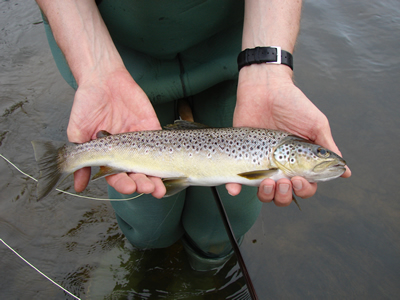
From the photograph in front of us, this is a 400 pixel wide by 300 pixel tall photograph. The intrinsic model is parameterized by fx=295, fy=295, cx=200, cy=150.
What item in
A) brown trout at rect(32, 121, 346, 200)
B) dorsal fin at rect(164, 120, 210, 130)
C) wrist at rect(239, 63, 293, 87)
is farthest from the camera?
dorsal fin at rect(164, 120, 210, 130)

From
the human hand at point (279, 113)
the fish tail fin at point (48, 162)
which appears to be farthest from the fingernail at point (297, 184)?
the fish tail fin at point (48, 162)

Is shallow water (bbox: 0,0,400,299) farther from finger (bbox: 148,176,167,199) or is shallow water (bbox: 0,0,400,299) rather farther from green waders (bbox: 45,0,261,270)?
finger (bbox: 148,176,167,199)

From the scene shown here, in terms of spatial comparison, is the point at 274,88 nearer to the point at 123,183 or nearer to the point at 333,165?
the point at 333,165

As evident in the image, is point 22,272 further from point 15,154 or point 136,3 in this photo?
point 136,3

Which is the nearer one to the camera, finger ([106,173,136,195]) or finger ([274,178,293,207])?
finger ([274,178,293,207])

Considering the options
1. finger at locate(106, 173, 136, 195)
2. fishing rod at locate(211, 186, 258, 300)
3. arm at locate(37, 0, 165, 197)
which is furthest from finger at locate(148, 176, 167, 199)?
fishing rod at locate(211, 186, 258, 300)

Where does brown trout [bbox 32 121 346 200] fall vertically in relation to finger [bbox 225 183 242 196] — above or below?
above

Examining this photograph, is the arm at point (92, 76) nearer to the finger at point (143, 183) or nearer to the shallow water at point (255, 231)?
the finger at point (143, 183)

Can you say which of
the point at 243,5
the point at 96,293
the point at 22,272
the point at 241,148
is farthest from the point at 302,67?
the point at 22,272
